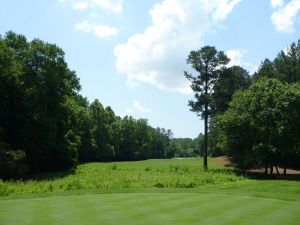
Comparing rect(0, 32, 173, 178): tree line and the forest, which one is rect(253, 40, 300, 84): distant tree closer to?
the forest

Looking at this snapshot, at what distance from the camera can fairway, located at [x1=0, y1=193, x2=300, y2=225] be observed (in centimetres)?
1306

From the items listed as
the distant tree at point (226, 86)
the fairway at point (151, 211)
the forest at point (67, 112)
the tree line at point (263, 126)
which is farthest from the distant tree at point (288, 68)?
the fairway at point (151, 211)

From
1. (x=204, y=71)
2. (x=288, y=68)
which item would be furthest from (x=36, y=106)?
(x=288, y=68)

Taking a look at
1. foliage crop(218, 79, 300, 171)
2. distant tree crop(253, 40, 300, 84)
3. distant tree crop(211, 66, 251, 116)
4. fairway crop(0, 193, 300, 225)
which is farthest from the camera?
distant tree crop(253, 40, 300, 84)

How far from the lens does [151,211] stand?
14.6m

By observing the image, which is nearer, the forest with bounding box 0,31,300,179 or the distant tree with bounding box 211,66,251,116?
the forest with bounding box 0,31,300,179

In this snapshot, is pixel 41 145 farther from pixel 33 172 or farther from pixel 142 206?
pixel 142 206

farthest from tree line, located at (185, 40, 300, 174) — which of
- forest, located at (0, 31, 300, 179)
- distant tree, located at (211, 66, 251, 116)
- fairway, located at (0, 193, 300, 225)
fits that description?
fairway, located at (0, 193, 300, 225)

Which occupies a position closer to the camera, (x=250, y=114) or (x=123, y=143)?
(x=250, y=114)

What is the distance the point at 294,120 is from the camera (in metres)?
45.1

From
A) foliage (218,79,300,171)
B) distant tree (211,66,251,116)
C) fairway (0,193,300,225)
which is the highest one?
distant tree (211,66,251,116)

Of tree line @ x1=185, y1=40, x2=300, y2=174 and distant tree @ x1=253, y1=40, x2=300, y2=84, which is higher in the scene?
distant tree @ x1=253, y1=40, x2=300, y2=84

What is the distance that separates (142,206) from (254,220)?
4.35 metres

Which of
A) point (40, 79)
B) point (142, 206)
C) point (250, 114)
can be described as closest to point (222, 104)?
point (250, 114)
